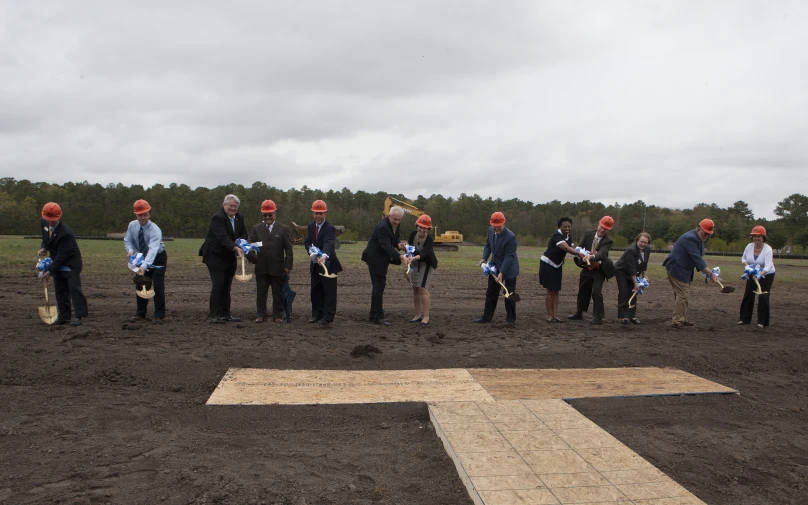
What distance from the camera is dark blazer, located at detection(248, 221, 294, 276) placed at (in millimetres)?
9336

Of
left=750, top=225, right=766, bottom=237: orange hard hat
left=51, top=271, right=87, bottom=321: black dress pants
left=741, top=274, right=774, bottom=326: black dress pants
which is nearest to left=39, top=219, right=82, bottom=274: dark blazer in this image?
left=51, top=271, right=87, bottom=321: black dress pants

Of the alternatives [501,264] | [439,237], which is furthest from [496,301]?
[439,237]

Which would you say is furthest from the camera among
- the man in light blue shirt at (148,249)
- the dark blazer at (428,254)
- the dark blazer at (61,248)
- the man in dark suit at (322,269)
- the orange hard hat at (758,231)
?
the orange hard hat at (758,231)

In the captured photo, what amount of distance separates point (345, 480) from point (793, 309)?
45.7 ft

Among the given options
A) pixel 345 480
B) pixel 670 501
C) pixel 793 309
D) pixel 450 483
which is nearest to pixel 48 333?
pixel 345 480

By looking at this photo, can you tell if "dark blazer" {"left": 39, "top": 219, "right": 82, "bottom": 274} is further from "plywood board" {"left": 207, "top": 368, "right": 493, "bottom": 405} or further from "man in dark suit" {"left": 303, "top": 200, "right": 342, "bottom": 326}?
"plywood board" {"left": 207, "top": 368, "right": 493, "bottom": 405}

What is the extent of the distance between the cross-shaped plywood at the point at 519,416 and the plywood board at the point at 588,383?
12 mm

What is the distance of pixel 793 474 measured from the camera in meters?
4.33

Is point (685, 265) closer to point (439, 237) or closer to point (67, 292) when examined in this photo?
point (67, 292)

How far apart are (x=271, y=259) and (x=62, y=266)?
3.20 m

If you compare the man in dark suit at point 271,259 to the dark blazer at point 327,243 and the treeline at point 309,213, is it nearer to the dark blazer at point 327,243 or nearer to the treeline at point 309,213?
the dark blazer at point 327,243

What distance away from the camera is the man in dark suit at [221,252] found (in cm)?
909

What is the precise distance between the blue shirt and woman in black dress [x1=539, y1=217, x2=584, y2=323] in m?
6.64

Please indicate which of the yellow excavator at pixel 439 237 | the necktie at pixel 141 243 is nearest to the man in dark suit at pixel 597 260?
the necktie at pixel 141 243
